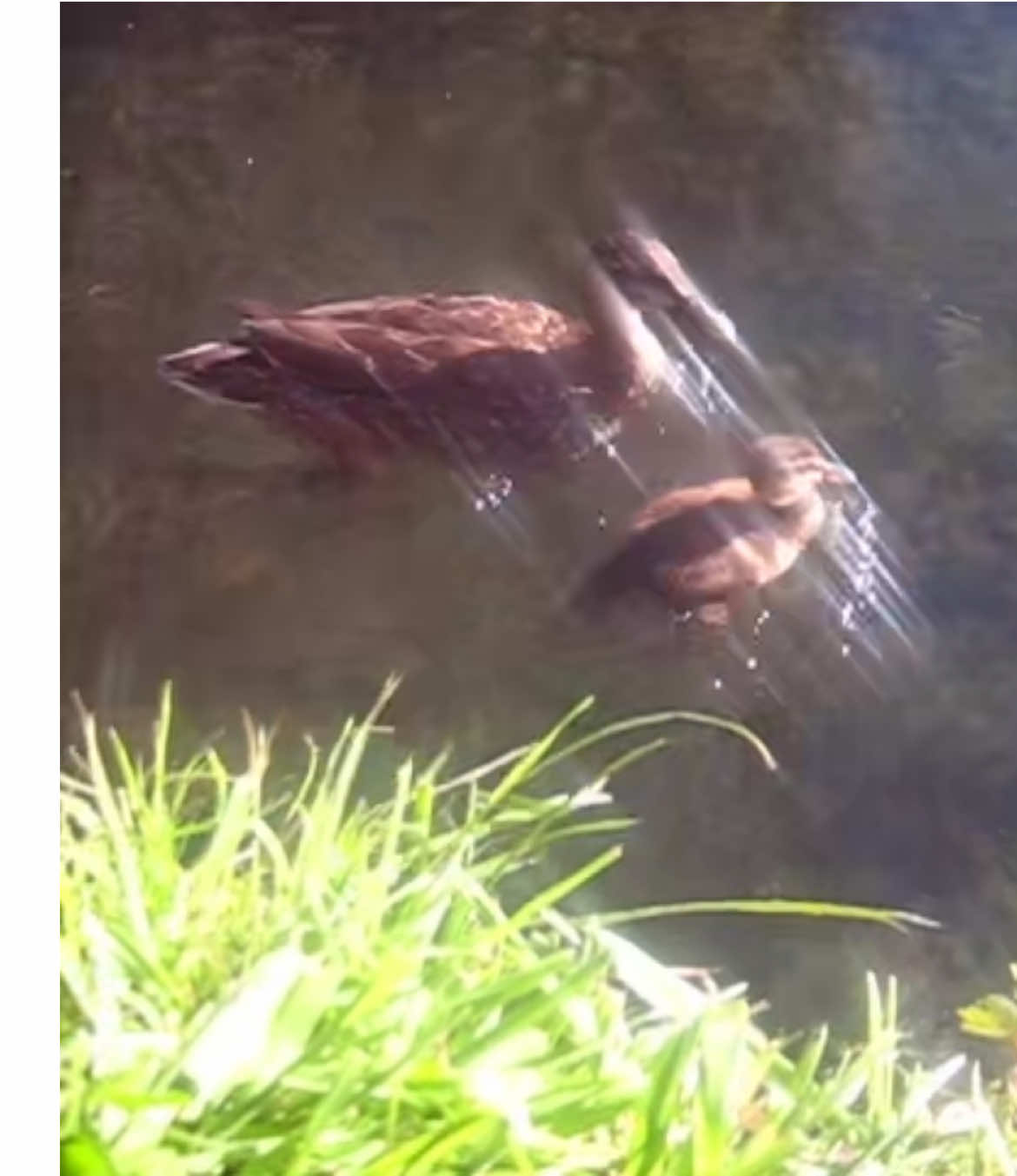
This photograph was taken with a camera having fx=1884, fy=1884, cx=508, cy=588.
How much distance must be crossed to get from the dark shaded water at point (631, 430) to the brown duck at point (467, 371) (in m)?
0.02

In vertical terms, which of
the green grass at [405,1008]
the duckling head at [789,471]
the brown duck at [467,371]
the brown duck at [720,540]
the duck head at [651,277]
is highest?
the duck head at [651,277]

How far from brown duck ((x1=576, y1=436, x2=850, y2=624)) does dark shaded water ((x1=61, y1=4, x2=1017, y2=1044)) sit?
0.06 feet

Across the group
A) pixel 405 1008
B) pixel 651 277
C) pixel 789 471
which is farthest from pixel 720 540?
pixel 405 1008

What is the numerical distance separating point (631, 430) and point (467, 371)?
0.35 feet

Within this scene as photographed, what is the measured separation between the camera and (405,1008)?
3.39 ft

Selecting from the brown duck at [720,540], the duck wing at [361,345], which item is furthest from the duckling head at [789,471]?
the duck wing at [361,345]

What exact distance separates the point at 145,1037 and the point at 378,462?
364 millimetres

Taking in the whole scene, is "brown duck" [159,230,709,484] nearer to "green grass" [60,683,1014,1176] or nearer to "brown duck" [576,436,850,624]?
"brown duck" [576,436,850,624]

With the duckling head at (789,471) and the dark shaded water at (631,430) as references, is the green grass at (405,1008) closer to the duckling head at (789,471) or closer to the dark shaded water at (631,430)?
the dark shaded water at (631,430)

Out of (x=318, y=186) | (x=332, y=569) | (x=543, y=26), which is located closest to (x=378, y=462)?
(x=332, y=569)

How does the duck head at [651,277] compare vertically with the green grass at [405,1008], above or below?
above

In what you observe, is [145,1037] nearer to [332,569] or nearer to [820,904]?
[332,569]

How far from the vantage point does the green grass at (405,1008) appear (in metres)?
1.00

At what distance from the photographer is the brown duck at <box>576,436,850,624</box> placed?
3.71 feet
